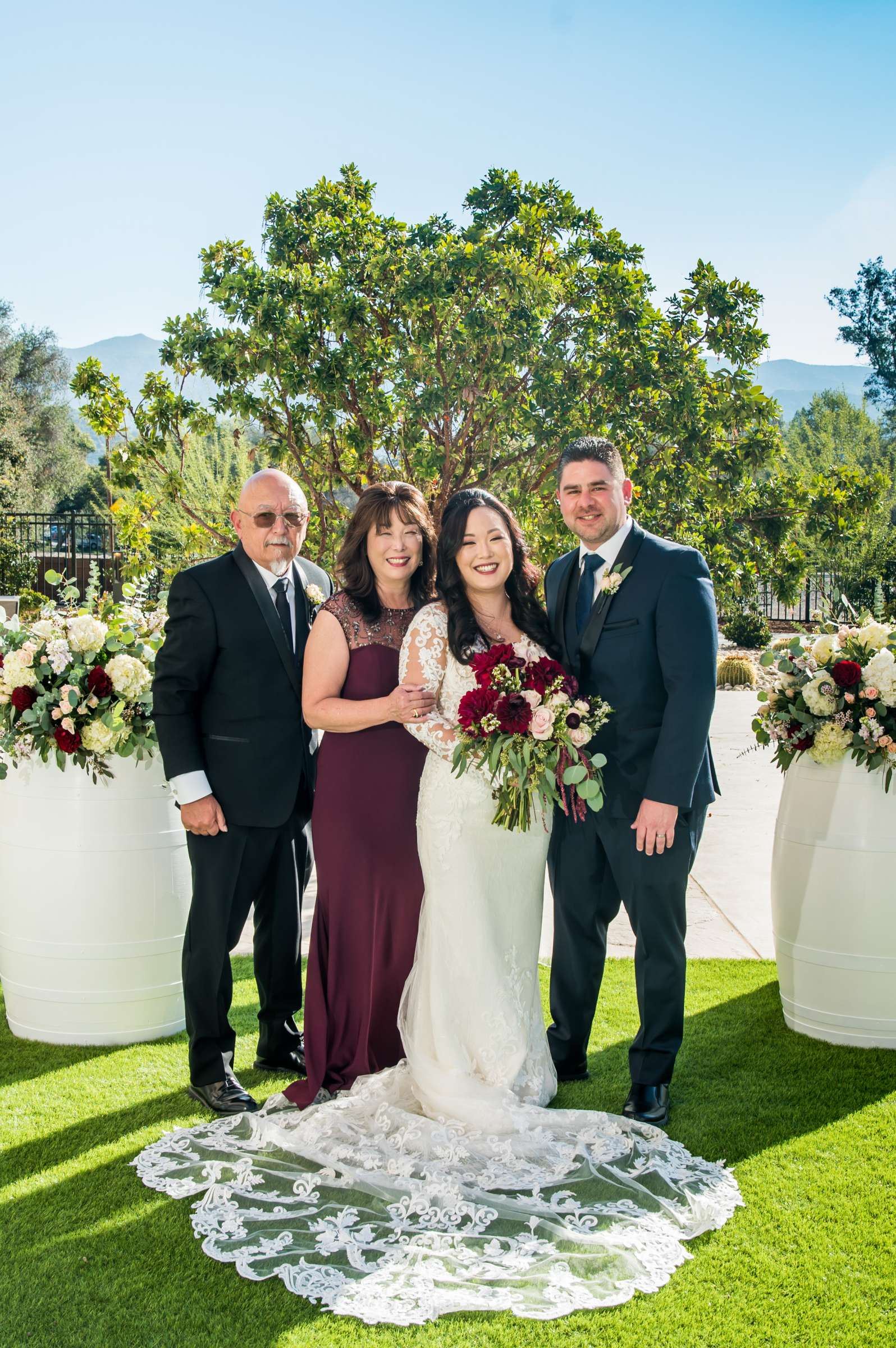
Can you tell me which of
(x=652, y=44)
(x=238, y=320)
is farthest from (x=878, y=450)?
(x=238, y=320)

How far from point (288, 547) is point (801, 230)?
39.1 ft

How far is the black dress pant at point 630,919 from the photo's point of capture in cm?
377

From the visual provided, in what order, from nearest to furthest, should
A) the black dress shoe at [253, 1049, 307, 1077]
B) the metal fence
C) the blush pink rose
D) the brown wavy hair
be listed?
the blush pink rose < the brown wavy hair < the black dress shoe at [253, 1049, 307, 1077] < the metal fence

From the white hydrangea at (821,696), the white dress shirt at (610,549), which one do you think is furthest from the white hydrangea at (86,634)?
the white hydrangea at (821,696)

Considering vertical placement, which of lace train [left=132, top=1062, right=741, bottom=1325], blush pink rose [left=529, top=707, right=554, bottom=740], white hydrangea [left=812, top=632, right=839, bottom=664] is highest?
white hydrangea [left=812, top=632, right=839, bottom=664]

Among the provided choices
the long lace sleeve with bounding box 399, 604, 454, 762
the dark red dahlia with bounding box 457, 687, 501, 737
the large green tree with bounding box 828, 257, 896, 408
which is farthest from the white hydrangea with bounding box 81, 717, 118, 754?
the large green tree with bounding box 828, 257, 896, 408

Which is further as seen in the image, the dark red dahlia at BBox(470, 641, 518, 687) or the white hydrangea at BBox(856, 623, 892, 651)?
the white hydrangea at BBox(856, 623, 892, 651)

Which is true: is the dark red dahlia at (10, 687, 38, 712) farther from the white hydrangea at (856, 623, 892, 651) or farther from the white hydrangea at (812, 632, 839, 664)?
the white hydrangea at (856, 623, 892, 651)

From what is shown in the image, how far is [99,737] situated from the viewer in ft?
13.4

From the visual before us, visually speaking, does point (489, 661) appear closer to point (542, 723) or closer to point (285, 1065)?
point (542, 723)

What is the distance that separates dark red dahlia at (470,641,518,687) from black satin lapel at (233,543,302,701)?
0.74 metres

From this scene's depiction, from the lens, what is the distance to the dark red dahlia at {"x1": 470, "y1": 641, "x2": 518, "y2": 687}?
11.3 ft

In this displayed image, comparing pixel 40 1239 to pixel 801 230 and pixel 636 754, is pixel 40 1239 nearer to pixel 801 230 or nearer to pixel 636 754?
pixel 636 754

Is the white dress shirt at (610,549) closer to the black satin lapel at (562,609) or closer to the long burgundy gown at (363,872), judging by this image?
the black satin lapel at (562,609)
